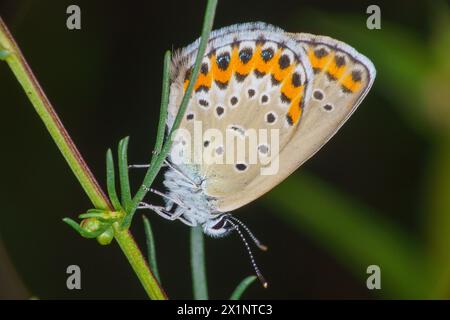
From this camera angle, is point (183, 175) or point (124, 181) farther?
point (183, 175)

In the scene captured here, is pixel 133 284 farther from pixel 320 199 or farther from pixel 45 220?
pixel 320 199

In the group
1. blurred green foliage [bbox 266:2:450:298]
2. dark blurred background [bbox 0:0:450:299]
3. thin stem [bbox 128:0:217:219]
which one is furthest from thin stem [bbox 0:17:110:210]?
blurred green foliage [bbox 266:2:450:298]

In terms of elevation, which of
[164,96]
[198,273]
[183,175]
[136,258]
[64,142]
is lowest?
[198,273]

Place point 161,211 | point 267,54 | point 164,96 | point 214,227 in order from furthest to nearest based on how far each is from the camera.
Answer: point 214,227, point 161,211, point 267,54, point 164,96

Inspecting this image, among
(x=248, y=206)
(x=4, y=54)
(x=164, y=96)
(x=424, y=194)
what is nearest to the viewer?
(x=4, y=54)

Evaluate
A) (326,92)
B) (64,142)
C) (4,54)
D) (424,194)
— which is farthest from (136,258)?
(424,194)

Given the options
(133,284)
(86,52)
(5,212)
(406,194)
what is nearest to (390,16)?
(406,194)

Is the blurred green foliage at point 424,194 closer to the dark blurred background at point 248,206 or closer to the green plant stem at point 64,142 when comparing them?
the dark blurred background at point 248,206

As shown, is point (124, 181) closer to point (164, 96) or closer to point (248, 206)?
point (164, 96)
